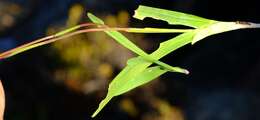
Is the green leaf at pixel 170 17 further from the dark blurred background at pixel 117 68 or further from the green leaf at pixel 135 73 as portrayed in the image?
the dark blurred background at pixel 117 68

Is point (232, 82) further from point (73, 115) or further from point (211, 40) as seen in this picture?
point (73, 115)

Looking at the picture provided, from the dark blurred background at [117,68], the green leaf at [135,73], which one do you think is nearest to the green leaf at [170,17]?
the green leaf at [135,73]

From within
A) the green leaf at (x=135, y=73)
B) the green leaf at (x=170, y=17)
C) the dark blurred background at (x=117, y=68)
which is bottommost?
the dark blurred background at (x=117, y=68)

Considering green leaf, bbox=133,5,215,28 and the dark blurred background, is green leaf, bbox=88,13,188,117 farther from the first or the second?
the dark blurred background

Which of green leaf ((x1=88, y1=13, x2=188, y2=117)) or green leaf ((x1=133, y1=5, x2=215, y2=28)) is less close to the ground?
green leaf ((x1=133, y1=5, x2=215, y2=28))

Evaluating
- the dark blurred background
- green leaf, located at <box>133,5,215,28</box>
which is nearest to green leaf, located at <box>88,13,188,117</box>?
green leaf, located at <box>133,5,215,28</box>

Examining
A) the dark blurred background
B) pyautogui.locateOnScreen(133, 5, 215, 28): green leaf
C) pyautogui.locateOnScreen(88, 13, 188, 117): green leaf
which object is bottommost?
the dark blurred background
